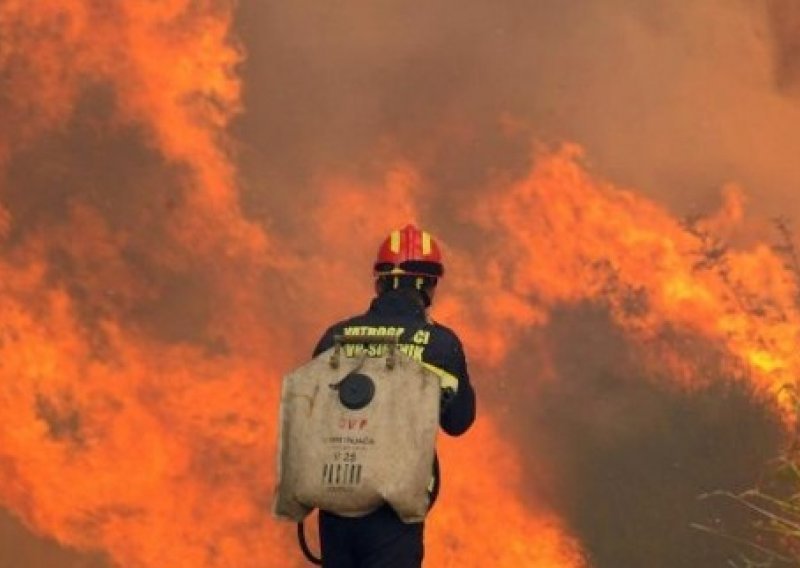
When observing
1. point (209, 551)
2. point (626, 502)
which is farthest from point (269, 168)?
point (626, 502)

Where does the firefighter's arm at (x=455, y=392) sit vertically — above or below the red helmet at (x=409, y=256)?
below

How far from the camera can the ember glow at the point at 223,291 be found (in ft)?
30.1

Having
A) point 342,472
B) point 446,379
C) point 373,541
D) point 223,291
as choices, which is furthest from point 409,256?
point 223,291

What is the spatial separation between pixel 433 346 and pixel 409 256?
458 millimetres

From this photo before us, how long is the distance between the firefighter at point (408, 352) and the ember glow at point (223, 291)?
5.46m

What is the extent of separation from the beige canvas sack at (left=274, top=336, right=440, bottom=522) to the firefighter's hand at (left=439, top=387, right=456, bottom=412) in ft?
0.46

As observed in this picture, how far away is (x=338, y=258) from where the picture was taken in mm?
9820

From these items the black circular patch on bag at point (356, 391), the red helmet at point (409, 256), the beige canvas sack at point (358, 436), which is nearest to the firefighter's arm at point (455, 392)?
the beige canvas sack at point (358, 436)

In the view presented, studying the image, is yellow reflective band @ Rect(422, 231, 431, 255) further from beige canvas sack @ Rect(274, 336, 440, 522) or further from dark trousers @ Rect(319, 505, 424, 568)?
dark trousers @ Rect(319, 505, 424, 568)

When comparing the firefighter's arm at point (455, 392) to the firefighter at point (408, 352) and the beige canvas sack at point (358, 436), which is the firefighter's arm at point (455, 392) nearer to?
the firefighter at point (408, 352)

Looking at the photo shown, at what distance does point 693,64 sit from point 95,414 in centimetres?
629

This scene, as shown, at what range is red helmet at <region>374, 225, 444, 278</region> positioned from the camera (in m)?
4.14

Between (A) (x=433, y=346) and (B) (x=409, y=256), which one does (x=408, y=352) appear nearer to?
(A) (x=433, y=346)

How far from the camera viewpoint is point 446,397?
3846 millimetres
